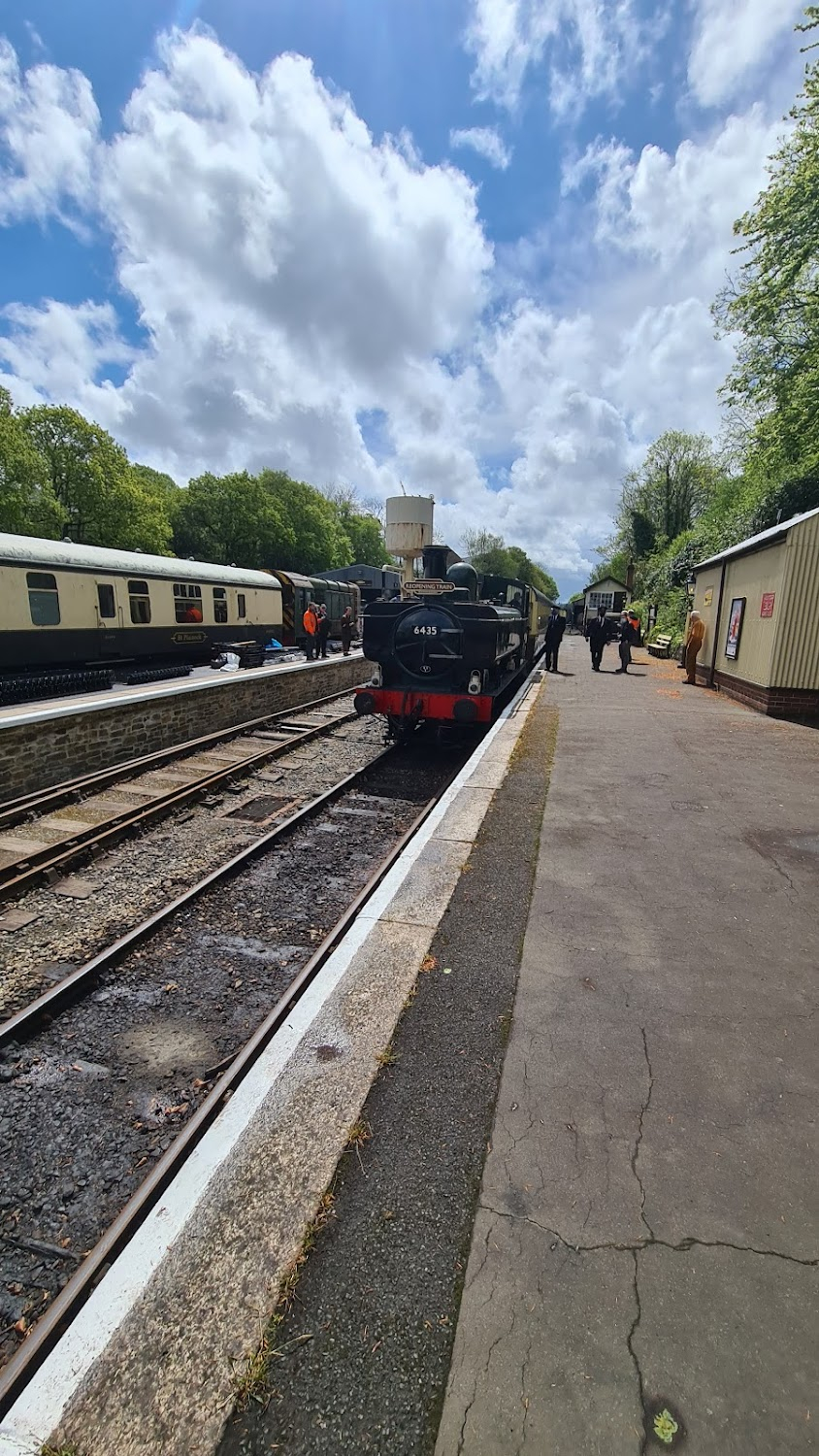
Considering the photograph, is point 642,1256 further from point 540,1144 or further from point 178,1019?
point 178,1019

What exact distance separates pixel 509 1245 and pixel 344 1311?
0.55m

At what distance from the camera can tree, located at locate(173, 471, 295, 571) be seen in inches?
1800

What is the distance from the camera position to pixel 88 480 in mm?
30625

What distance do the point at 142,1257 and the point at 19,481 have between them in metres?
31.5

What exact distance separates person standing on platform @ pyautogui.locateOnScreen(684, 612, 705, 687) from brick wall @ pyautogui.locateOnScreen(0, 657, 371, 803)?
1014 centimetres

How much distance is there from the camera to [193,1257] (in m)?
1.91

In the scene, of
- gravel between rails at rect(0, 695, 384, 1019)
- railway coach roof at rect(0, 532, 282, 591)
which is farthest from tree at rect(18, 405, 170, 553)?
gravel between rails at rect(0, 695, 384, 1019)

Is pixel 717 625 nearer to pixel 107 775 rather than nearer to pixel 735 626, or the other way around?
pixel 735 626

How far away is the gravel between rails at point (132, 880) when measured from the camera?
4.33 meters

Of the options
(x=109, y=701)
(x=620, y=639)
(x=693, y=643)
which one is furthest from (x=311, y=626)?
(x=693, y=643)

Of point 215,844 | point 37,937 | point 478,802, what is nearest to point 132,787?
point 215,844

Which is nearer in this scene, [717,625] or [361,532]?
[717,625]

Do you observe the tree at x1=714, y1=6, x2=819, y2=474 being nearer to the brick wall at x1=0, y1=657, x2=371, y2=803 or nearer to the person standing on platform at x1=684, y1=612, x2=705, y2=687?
the person standing on platform at x1=684, y1=612, x2=705, y2=687

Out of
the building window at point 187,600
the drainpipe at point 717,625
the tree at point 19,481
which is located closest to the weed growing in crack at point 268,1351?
the drainpipe at point 717,625
